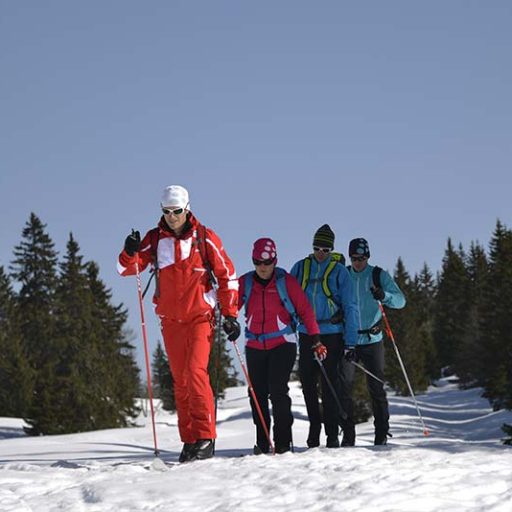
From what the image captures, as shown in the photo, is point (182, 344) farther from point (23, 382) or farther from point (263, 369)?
point (23, 382)

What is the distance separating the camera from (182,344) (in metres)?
7.88

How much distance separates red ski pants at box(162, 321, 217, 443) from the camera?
25.3ft

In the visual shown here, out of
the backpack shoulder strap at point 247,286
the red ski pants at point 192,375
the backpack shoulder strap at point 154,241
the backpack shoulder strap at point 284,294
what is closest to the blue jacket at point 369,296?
the backpack shoulder strap at point 284,294

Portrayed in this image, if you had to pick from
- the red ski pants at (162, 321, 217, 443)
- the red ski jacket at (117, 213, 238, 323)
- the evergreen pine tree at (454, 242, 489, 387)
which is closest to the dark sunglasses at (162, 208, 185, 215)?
the red ski jacket at (117, 213, 238, 323)

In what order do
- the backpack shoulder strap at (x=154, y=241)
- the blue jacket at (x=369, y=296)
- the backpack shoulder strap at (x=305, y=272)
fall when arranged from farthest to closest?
1. the blue jacket at (x=369, y=296)
2. the backpack shoulder strap at (x=305, y=272)
3. the backpack shoulder strap at (x=154, y=241)

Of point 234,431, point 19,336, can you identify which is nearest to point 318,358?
point 234,431

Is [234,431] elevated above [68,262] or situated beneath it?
situated beneath

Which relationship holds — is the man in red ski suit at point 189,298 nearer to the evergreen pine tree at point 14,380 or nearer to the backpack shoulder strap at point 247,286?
the backpack shoulder strap at point 247,286

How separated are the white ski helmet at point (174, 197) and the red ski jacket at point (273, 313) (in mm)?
1461

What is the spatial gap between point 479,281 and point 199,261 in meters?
64.6

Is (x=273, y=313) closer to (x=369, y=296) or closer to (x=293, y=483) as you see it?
(x=369, y=296)

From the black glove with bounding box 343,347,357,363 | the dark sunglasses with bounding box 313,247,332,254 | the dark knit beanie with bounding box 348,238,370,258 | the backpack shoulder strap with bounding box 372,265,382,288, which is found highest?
the dark knit beanie with bounding box 348,238,370,258

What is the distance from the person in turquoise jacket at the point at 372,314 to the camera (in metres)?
10.1

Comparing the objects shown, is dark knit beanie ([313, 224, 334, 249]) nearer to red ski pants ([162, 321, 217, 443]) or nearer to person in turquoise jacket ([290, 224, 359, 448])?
person in turquoise jacket ([290, 224, 359, 448])
